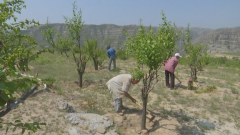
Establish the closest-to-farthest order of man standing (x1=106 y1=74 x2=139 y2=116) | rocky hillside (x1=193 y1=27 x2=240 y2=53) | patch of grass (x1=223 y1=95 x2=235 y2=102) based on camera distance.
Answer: man standing (x1=106 y1=74 x2=139 y2=116) → patch of grass (x1=223 y1=95 x2=235 y2=102) → rocky hillside (x1=193 y1=27 x2=240 y2=53)

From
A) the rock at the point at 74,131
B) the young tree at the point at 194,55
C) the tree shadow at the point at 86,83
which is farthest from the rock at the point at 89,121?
the young tree at the point at 194,55

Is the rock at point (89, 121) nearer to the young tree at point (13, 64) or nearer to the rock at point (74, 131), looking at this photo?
the rock at point (74, 131)

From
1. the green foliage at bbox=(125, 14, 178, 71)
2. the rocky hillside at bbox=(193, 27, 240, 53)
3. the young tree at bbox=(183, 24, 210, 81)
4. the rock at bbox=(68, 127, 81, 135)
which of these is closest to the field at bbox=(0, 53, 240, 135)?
the rock at bbox=(68, 127, 81, 135)

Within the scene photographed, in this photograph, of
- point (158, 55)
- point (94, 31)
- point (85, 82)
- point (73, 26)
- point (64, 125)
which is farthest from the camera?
point (94, 31)

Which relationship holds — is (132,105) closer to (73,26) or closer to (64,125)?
(64,125)

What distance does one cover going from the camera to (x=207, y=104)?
22.0 feet

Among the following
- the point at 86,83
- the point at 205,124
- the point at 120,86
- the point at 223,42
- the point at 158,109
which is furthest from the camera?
the point at 223,42

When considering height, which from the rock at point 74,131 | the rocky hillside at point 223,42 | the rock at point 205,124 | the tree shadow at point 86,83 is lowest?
the rock at point 205,124

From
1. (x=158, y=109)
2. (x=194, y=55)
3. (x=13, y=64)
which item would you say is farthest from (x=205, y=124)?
(x=13, y=64)

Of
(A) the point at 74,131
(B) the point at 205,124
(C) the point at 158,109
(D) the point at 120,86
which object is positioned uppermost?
(D) the point at 120,86

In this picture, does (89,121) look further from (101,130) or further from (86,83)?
(86,83)

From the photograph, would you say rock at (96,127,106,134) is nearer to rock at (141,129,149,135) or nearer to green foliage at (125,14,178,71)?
rock at (141,129,149,135)

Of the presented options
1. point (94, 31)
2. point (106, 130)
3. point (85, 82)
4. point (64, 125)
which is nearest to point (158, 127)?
point (106, 130)

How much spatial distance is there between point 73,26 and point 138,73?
14.2ft
